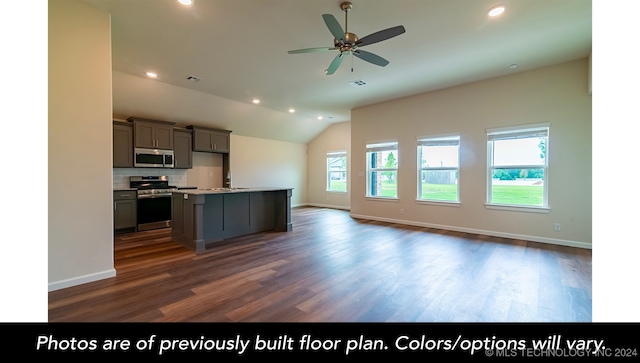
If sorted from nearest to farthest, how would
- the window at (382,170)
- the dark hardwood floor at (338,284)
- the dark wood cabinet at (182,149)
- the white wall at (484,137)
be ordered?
the dark hardwood floor at (338,284) → the white wall at (484,137) → the dark wood cabinet at (182,149) → the window at (382,170)

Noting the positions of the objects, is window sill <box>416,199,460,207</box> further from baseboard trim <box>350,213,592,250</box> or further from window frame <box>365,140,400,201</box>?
window frame <box>365,140,400,201</box>

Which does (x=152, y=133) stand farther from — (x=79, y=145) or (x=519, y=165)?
(x=519, y=165)

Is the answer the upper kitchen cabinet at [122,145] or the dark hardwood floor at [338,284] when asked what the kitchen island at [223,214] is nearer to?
the dark hardwood floor at [338,284]

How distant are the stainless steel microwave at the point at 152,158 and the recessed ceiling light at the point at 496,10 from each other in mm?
6427

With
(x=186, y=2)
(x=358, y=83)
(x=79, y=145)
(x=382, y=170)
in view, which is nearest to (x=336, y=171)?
(x=382, y=170)

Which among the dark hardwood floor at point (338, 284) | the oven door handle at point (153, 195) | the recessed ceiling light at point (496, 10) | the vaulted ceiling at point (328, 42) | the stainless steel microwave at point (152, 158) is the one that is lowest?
the dark hardwood floor at point (338, 284)

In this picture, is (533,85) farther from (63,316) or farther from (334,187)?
(63,316)

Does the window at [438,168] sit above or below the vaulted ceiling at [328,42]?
below

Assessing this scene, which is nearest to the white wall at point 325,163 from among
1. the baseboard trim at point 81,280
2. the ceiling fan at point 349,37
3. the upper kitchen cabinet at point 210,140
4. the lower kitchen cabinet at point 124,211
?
the upper kitchen cabinet at point 210,140

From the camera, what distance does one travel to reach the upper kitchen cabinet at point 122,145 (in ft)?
16.5

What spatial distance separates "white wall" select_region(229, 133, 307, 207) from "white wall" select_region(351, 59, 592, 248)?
11.3ft

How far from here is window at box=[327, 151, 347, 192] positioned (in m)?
8.69

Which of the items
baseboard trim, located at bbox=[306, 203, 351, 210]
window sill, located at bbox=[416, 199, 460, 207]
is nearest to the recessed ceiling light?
window sill, located at bbox=[416, 199, 460, 207]

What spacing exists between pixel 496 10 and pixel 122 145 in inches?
263
